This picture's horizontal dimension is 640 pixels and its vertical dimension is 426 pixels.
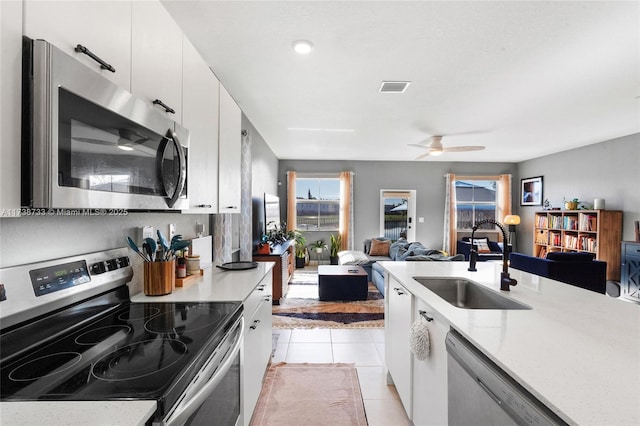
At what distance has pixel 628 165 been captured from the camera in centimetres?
491

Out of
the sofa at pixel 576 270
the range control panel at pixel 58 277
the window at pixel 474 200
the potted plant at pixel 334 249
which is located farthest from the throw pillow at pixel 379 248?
the range control panel at pixel 58 277

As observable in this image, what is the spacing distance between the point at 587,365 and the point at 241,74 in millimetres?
2890

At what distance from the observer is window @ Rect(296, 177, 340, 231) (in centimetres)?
758

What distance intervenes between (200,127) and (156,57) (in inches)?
20.3

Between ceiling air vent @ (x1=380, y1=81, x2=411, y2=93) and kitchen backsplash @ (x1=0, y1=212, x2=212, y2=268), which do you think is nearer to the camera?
kitchen backsplash @ (x1=0, y1=212, x2=212, y2=268)

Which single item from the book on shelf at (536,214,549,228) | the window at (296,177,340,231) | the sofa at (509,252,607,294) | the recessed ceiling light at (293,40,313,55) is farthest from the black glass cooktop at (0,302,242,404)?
the book on shelf at (536,214,549,228)

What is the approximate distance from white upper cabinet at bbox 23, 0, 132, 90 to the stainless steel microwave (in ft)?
0.17

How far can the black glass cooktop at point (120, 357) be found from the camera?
0.73m

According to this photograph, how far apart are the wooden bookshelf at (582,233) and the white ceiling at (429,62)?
149 cm

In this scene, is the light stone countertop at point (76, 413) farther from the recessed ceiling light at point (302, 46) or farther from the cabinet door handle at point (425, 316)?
the recessed ceiling light at point (302, 46)

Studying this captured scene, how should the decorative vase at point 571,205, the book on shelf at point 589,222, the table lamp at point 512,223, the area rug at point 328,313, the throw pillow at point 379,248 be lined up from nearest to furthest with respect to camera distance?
1. the area rug at point 328,313
2. the book on shelf at point 589,222
3. the decorative vase at point 571,205
4. the throw pillow at point 379,248
5. the table lamp at point 512,223

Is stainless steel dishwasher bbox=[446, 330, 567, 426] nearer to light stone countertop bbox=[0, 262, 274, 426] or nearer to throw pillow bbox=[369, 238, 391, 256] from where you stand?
light stone countertop bbox=[0, 262, 274, 426]

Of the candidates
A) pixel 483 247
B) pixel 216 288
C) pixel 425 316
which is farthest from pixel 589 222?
pixel 216 288

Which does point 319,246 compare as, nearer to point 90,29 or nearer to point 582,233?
point 582,233
